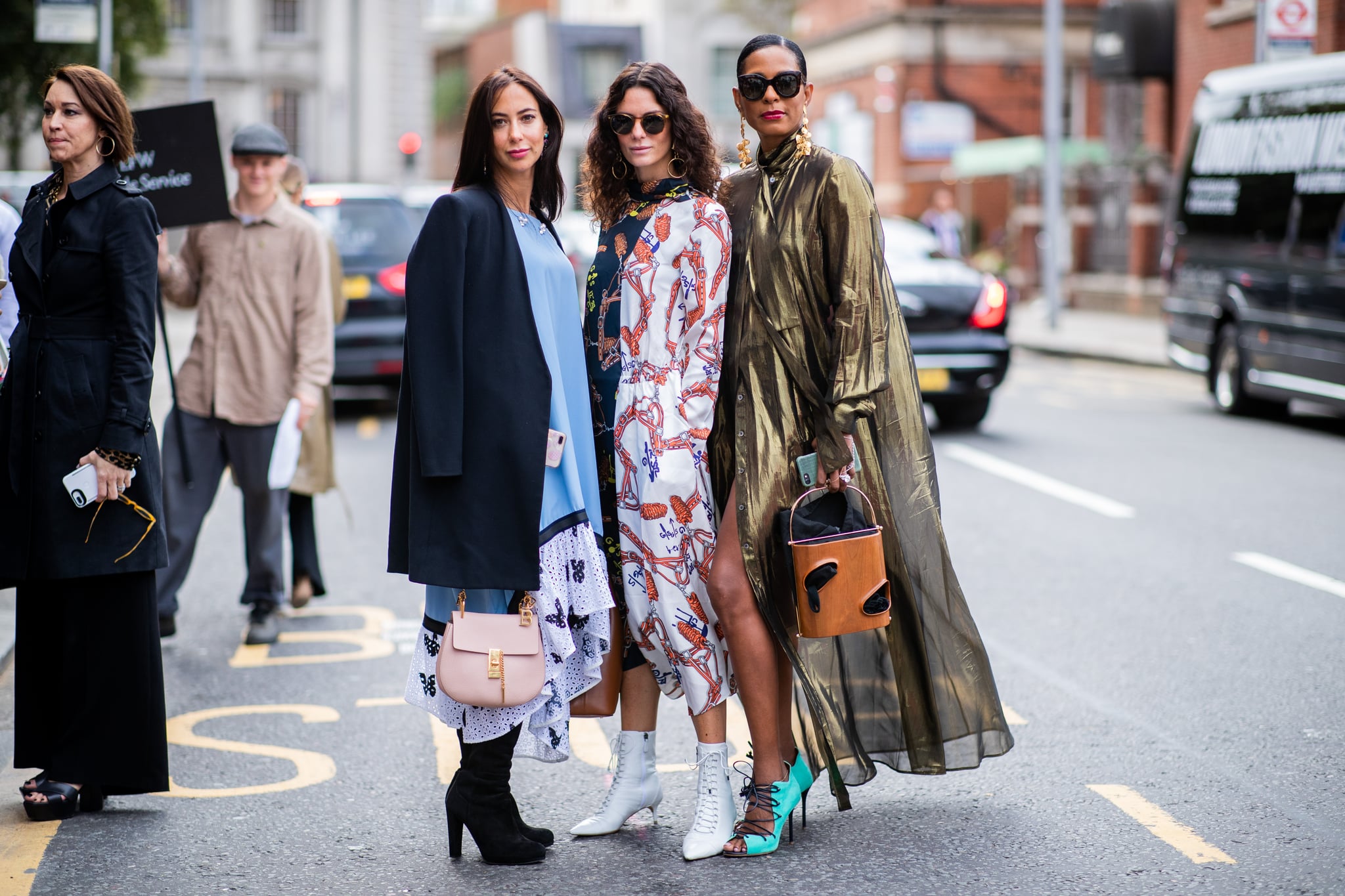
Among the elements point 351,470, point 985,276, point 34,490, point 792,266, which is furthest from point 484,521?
point 985,276

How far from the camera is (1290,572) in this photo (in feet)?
24.5

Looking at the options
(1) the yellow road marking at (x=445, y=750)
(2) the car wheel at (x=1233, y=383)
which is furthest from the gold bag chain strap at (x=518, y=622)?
(2) the car wheel at (x=1233, y=383)

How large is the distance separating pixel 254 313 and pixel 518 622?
304 cm

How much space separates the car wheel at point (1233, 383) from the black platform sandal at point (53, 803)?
435 inches

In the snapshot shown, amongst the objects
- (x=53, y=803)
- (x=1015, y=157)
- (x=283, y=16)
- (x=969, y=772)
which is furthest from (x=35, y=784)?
(x=283, y=16)

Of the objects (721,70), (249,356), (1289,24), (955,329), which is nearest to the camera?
(249,356)

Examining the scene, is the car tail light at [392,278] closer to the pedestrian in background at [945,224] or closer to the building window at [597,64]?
the pedestrian in background at [945,224]

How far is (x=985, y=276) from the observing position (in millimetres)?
12500

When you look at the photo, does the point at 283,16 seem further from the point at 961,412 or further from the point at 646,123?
the point at 646,123

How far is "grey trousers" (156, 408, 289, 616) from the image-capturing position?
625 centimetres

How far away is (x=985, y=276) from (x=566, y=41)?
52474 millimetres

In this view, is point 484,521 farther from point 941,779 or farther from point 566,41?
point 566,41

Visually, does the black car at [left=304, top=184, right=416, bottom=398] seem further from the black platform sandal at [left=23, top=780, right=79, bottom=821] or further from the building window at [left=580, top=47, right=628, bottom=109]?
the building window at [left=580, top=47, right=628, bottom=109]

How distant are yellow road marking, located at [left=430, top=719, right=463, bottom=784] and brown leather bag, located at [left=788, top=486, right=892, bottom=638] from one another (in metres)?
1.34
